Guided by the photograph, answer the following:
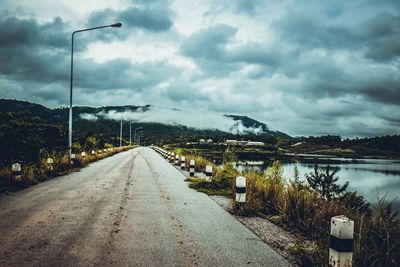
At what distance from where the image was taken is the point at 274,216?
803 cm

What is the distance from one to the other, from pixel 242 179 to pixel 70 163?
15.1m

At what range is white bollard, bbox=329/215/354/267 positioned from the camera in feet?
12.7

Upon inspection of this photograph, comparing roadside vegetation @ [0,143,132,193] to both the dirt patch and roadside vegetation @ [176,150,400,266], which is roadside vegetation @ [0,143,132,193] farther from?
the dirt patch

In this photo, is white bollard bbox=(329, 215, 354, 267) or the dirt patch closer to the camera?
white bollard bbox=(329, 215, 354, 267)

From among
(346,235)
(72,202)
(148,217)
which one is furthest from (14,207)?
(346,235)

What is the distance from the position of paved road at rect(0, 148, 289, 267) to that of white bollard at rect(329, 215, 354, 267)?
3.04 ft

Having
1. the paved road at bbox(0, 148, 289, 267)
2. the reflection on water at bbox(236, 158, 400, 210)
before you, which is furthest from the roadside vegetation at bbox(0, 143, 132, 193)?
the reflection on water at bbox(236, 158, 400, 210)

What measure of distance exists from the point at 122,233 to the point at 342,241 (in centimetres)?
367

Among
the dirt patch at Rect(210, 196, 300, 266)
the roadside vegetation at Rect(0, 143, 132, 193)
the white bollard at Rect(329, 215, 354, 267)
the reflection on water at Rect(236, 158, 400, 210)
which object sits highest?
the white bollard at Rect(329, 215, 354, 267)

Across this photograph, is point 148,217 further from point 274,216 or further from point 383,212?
point 383,212

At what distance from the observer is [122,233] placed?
599 centimetres

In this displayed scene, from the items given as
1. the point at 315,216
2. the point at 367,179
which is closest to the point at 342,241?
the point at 315,216

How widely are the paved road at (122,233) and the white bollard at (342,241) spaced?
93 centimetres

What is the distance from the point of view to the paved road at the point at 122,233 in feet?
15.2
